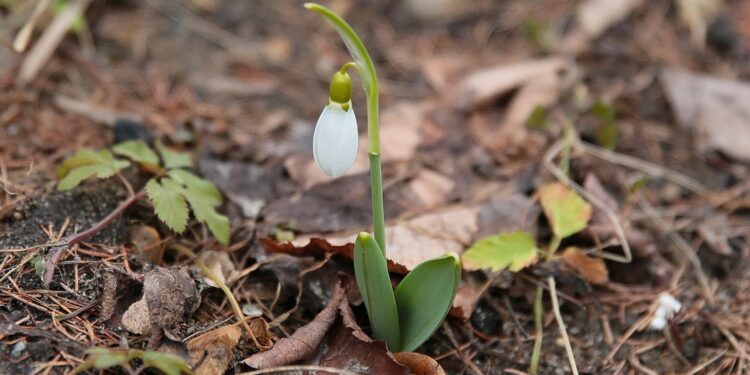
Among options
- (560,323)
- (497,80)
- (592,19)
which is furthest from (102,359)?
(592,19)

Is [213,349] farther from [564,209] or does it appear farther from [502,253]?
[564,209]

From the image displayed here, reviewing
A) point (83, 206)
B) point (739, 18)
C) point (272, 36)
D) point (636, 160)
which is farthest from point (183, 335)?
point (739, 18)

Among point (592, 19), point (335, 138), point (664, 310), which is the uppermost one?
point (335, 138)

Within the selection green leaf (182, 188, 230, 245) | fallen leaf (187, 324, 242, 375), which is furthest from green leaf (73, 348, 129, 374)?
green leaf (182, 188, 230, 245)

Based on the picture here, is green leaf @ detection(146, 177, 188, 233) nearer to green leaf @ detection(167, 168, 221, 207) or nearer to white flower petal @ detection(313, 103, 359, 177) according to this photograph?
green leaf @ detection(167, 168, 221, 207)

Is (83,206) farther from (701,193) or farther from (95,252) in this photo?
(701,193)
